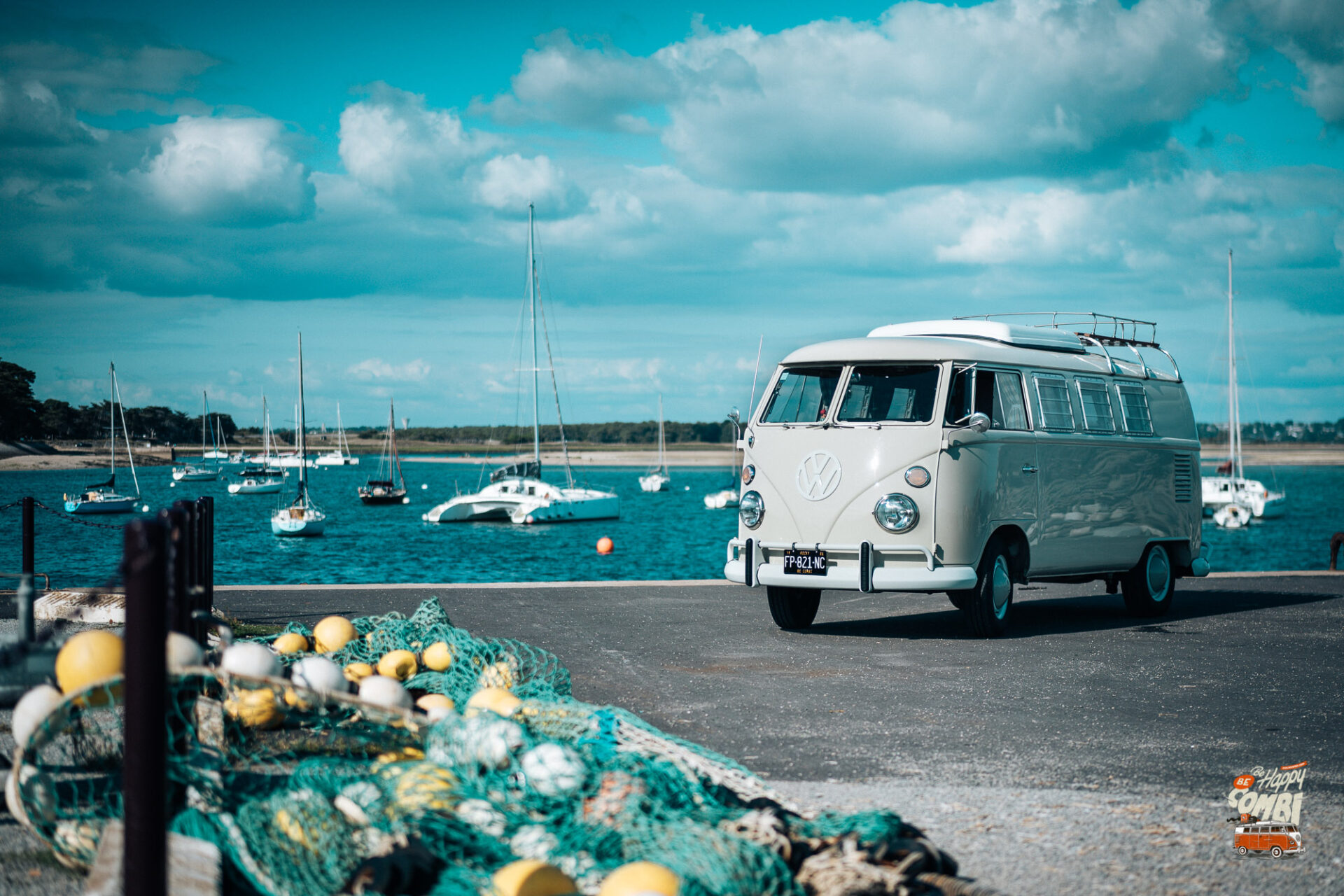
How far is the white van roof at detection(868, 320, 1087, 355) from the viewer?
12477mm

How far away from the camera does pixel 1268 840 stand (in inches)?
195

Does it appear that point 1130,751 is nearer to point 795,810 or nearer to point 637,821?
point 795,810

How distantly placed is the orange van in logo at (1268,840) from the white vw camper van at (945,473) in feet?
17.8

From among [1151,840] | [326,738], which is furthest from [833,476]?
[326,738]

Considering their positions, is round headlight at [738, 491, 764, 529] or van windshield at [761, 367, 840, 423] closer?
round headlight at [738, 491, 764, 529]

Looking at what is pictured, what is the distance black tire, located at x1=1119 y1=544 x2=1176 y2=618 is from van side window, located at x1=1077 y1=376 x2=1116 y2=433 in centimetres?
162

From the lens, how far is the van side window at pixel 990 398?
1111cm

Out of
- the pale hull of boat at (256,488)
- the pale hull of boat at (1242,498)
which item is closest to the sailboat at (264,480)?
the pale hull of boat at (256,488)

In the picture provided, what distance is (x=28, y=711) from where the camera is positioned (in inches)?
178

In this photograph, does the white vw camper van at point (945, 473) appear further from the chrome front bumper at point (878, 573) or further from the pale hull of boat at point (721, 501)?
the pale hull of boat at point (721, 501)

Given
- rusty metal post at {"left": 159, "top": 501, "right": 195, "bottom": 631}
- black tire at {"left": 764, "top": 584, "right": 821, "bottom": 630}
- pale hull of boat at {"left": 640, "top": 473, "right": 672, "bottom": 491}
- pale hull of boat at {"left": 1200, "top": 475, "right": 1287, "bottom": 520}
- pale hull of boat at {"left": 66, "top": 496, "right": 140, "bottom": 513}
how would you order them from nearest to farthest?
rusty metal post at {"left": 159, "top": 501, "right": 195, "bottom": 631} < black tire at {"left": 764, "top": 584, "right": 821, "bottom": 630} < pale hull of boat at {"left": 66, "top": 496, "right": 140, "bottom": 513} < pale hull of boat at {"left": 1200, "top": 475, "right": 1287, "bottom": 520} < pale hull of boat at {"left": 640, "top": 473, "right": 672, "bottom": 491}

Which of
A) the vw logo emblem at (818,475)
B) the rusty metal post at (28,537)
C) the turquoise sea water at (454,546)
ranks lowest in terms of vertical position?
the turquoise sea water at (454,546)

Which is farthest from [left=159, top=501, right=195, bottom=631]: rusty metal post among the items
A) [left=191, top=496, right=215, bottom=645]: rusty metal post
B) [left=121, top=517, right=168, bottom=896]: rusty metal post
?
[left=121, top=517, right=168, bottom=896]: rusty metal post

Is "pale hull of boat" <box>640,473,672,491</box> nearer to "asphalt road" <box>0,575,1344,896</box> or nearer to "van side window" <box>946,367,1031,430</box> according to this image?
"asphalt road" <box>0,575,1344,896</box>
